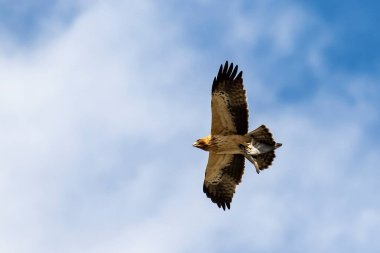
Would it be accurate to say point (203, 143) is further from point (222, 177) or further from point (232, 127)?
point (222, 177)

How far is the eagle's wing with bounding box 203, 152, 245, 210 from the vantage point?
21.7 m

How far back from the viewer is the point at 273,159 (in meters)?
21.5

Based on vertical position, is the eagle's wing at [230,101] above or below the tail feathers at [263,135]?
above

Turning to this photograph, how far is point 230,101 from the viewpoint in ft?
66.8

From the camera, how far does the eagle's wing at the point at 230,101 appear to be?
20.4 metres

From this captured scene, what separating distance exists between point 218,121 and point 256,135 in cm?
99

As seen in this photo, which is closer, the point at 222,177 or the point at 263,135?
the point at 263,135

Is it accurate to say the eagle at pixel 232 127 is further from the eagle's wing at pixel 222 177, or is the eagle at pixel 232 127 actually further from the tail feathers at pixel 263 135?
the eagle's wing at pixel 222 177

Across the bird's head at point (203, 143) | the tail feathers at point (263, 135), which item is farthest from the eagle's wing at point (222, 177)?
the tail feathers at point (263, 135)

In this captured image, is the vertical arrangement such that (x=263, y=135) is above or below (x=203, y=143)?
below

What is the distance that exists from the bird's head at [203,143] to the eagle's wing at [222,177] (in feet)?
1.85

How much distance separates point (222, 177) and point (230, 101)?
258 centimetres

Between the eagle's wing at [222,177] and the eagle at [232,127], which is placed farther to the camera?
the eagle's wing at [222,177]

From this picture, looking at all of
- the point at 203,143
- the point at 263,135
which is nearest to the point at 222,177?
the point at 203,143
